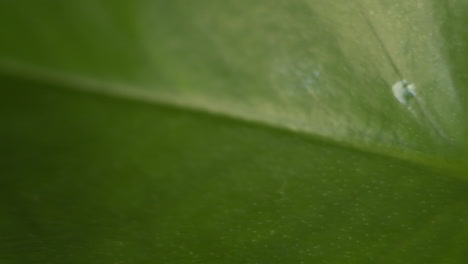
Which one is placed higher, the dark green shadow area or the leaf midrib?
the leaf midrib

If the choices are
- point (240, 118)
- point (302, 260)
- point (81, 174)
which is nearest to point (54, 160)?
point (81, 174)

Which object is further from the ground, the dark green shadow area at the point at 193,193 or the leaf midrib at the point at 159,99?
the leaf midrib at the point at 159,99

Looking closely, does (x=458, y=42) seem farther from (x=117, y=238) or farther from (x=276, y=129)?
(x=117, y=238)

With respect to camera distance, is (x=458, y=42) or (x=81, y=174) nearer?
(x=81, y=174)

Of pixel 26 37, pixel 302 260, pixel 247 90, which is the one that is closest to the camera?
→ pixel 26 37
